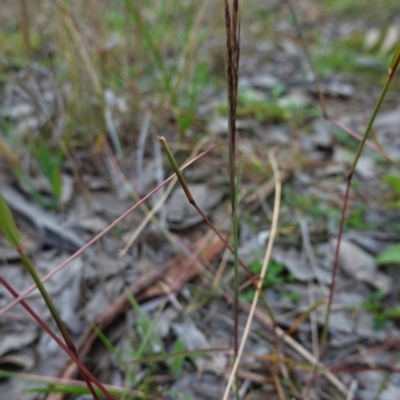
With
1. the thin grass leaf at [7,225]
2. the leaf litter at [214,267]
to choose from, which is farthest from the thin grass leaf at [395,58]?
the leaf litter at [214,267]

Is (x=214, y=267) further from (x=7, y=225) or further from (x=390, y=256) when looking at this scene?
(x=7, y=225)

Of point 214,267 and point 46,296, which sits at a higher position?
point 46,296

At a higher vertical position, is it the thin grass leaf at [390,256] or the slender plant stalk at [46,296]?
the slender plant stalk at [46,296]

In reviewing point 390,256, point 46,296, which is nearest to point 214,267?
point 390,256

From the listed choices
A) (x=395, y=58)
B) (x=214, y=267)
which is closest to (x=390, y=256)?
(x=214, y=267)

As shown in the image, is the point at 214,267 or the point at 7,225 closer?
the point at 7,225

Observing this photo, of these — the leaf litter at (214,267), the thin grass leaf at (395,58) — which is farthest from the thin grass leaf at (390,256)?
the thin grass leaf at (395,58)

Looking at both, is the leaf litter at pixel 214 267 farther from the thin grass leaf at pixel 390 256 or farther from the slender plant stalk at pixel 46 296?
the slender plant stalk at pixel 46 296

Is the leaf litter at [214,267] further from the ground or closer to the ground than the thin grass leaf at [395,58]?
closer to the ground

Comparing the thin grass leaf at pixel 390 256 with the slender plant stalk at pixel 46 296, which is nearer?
the slender plant stalk at pixel 46 296

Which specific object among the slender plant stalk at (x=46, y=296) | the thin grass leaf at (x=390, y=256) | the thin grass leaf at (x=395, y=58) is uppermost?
the thin grass leaf at (x=395, y=58)

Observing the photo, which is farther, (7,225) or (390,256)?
(390,256)
